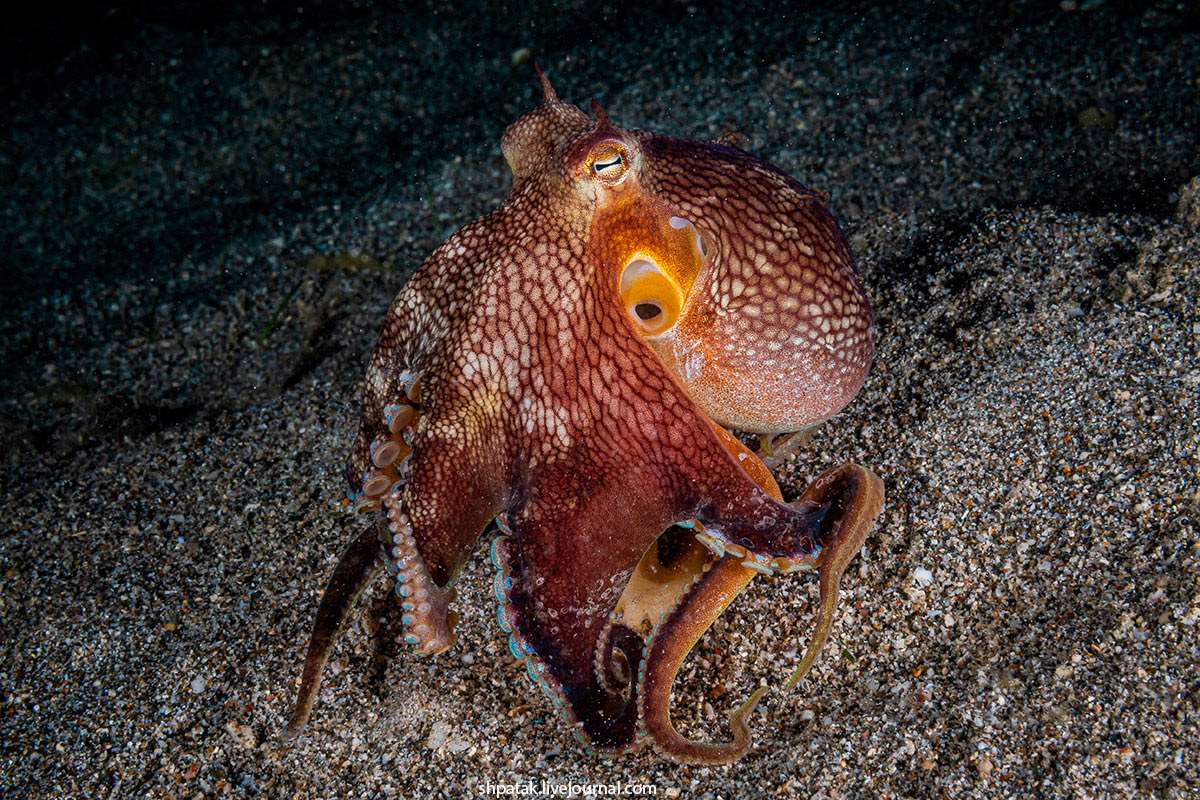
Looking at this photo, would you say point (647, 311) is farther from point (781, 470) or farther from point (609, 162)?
point (781, 470)

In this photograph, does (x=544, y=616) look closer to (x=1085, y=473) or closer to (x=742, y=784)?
(x=742, y=784)

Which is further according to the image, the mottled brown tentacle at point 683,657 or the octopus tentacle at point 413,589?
the mottled brown tentacle at point 683,657

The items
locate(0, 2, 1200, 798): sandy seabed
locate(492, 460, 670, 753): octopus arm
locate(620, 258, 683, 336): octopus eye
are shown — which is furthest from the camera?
locate(0, 2, 1200, 798): sandy seabed

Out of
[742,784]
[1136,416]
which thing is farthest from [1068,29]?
[742,784]

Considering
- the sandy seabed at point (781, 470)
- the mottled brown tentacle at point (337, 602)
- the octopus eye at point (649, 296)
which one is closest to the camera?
the octopus eye at point (649, 296)

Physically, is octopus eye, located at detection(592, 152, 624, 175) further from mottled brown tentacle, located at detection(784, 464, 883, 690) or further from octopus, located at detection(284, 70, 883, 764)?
mottled brown tentacle, located at detection(784, 464, 883, 690)

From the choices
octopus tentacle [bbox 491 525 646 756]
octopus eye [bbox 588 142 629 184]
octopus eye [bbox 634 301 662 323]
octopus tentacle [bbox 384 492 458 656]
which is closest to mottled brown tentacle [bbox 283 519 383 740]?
octopus tentacle [bbox 384 492 458 656]

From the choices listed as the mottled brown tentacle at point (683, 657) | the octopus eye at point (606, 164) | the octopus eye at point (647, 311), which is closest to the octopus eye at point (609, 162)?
the octopus eye at point (606, 164)

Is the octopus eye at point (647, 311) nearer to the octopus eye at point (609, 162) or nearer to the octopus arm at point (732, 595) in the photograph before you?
the octopus eye at point (609, 162)

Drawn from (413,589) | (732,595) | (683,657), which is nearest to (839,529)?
(732,595)
